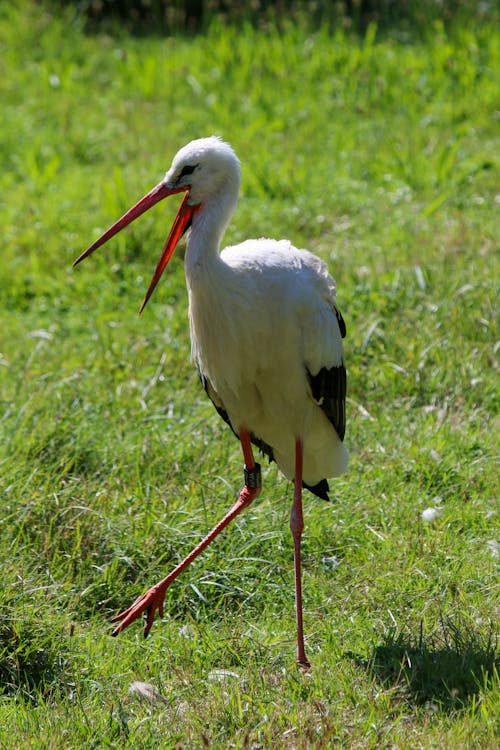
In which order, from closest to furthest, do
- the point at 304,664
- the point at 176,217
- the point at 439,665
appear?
the point at 439,665 < the point at 304,664 < the point at 176,217

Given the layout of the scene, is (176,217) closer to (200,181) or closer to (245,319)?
(200,181)

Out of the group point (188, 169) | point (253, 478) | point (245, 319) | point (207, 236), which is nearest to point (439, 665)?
point (253, 478)

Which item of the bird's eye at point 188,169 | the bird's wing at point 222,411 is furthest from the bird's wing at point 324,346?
the bird's eye at point 188,169

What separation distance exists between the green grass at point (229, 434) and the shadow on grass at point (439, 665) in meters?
0.01

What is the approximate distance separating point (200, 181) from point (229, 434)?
4.90ft

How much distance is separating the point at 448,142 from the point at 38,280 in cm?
299

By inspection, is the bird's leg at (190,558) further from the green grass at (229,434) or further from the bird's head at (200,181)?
the bird's head at (200,181)

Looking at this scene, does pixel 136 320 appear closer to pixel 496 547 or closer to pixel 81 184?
pixel 81 184

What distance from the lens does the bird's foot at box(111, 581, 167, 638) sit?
3.84 m

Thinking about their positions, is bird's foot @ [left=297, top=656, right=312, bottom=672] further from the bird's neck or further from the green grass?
the bird's neck

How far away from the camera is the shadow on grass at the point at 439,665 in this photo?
10.9 feet

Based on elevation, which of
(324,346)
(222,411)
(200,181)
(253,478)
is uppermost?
(200,181)

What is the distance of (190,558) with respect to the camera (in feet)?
13.1

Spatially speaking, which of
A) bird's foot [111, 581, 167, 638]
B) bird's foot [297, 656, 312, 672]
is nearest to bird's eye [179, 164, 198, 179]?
bird's foot [111, 581, 167, 638]
